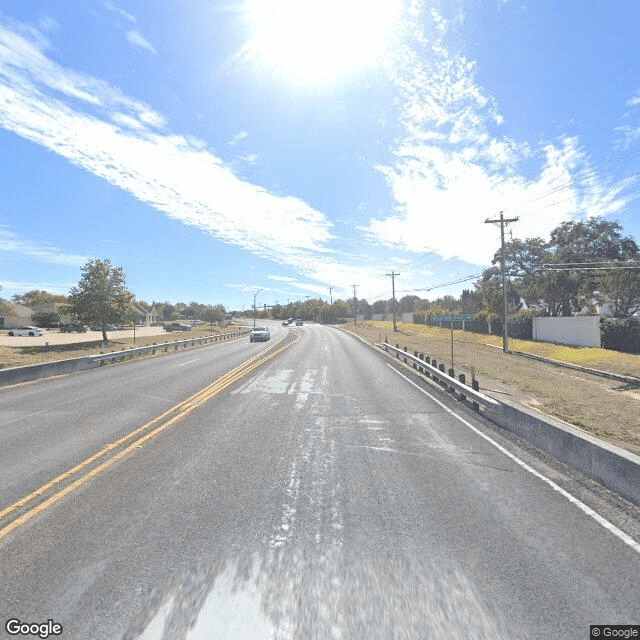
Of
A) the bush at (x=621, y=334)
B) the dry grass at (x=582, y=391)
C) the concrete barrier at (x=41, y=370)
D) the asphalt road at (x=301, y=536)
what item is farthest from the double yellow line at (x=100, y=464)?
the bush at (x=621, y=334)

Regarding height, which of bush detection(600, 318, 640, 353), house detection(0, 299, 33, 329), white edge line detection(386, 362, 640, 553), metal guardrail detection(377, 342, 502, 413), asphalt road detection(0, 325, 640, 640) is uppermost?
house detection(0, 299, 33, 329)

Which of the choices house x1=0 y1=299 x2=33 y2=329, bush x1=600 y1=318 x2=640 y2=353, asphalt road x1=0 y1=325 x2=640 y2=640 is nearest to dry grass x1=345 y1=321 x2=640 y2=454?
bush x1=600 y1=318 x2=640 y2=353

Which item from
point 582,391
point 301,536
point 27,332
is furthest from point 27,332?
point 301,536

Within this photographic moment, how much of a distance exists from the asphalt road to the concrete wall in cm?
2913

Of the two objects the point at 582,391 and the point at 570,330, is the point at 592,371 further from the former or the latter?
the point at 570,330

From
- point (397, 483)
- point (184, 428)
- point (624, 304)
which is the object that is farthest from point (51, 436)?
point (624, 304)

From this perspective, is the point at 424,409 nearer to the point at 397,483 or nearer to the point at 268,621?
the point at 397,483

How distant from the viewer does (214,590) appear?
10.6ft

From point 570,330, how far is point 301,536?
121 ft

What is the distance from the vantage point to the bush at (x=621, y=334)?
94.8 ft

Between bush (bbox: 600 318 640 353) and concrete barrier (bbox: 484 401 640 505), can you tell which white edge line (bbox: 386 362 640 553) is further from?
bush (bbox: 600 318 640 353)

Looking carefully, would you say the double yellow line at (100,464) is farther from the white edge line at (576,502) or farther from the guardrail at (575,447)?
the guardrail at (575,447)

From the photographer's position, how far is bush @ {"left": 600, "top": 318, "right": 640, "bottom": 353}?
1137 inches

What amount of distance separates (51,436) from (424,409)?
873 cm
